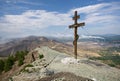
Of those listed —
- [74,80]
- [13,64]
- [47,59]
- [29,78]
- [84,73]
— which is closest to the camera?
[74,80]

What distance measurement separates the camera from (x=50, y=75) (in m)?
23.6

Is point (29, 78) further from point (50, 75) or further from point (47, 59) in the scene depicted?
point (47, 59)

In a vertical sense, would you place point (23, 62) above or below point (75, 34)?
below

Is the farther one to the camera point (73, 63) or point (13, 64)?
point (13, 64)

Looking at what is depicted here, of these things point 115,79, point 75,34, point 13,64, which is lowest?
point 13,64

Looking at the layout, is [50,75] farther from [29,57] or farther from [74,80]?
[29,57]

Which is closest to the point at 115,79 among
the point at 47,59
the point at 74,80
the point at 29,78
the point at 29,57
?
the point at 74,80

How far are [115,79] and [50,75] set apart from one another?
8568 millimetres

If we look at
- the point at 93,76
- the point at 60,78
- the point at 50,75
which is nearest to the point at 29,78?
the point at 50,75

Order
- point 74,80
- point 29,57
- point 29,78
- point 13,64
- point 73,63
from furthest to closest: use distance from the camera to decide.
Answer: point 13,64 < point 29,57 < point 73,63 < point 29,78 < point 74,80

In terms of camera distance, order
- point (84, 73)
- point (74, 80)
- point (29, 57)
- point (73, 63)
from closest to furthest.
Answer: point (74, 80) → point (84, 73) → point (73, 63) → point (29, 57)

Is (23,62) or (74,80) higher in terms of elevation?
(74,80)

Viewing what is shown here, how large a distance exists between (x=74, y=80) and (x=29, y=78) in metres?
5.91

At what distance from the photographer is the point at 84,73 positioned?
24828 millimetres
